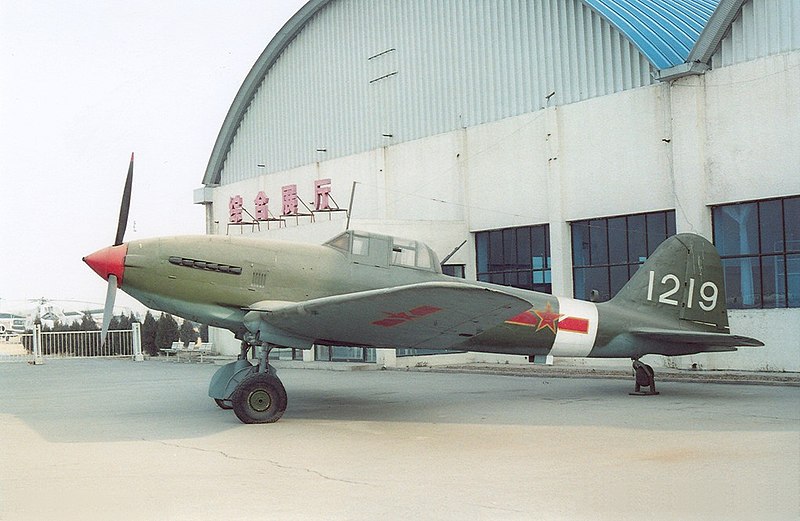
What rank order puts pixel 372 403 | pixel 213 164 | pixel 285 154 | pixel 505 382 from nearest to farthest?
pixel 372 403
pixel 505 382
pixel 285 154
pixel 213 164

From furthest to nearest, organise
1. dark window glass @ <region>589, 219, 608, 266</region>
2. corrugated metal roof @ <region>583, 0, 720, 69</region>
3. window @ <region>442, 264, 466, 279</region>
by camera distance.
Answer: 1. window @ <region>442, 264, 466, 279</region>
2. dark window glass @ <region>589, 219, 608, 266</region>
3. corrugated metal roof @ <region>583, 0, 720, 69</region>

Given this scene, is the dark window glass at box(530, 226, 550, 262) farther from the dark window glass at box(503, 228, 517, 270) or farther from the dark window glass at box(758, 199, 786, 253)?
the dark window glass at box(758, 199, 786, 253)

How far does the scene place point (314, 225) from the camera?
23.0 m

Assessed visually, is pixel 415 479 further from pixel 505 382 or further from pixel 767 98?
pixel 767 98

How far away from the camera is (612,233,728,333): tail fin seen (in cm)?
1318

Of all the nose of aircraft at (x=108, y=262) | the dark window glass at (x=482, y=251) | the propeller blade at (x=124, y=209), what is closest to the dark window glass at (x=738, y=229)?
the dark window glass at (x=482, y=251)

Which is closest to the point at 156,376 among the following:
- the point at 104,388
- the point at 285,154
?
the point at 104,388

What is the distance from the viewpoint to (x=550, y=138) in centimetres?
2161

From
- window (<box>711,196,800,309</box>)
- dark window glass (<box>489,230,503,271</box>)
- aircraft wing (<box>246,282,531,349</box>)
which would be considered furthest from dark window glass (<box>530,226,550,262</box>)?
aircraft wing (<box>246,282,531,349</box>)

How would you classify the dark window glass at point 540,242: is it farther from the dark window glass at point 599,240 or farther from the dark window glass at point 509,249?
the dark window glass at point 599,240

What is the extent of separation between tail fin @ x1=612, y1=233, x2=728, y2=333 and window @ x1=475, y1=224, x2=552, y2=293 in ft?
28.3

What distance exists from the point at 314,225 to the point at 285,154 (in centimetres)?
889

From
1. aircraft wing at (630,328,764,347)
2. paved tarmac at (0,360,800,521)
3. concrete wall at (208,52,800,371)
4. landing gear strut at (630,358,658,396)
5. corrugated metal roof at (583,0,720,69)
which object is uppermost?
corrugated metal roof at (583,0,720,69)

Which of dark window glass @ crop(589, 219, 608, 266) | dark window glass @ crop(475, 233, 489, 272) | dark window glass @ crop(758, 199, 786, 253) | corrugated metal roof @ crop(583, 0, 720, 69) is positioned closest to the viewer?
dark window glass @ crop(758, 199, 786, 253)
